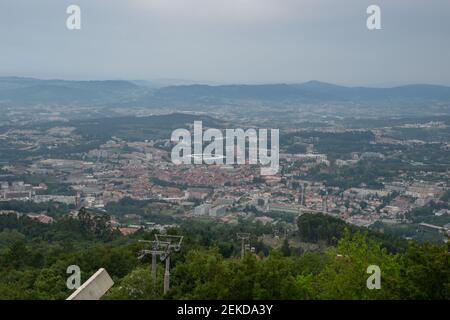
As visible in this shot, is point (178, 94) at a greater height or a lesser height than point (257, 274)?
greater

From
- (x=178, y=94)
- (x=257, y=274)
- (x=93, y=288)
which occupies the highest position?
(x=178, y=94)

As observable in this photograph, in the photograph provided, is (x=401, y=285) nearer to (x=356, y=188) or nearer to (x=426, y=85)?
(x=356, y=188)

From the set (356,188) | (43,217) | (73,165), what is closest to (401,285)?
(43,217)

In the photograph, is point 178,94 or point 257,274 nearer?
point 257,274

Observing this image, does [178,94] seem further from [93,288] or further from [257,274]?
[93,288]

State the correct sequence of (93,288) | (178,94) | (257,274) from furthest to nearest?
(178,94) → (257,274) → (93,288)

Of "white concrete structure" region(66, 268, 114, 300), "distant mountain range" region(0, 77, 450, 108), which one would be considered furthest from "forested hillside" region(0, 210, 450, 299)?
"distant mountain range" region(0, 77, 450, 108)

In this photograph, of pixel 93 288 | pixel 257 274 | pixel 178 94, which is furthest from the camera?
pixel 178 94

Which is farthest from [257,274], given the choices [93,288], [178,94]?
[178,94]

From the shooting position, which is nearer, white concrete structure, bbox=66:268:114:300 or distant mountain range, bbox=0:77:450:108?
white concrete structure, bbox=66:268:114:300

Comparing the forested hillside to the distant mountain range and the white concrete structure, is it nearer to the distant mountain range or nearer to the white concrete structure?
the white concrete structure
